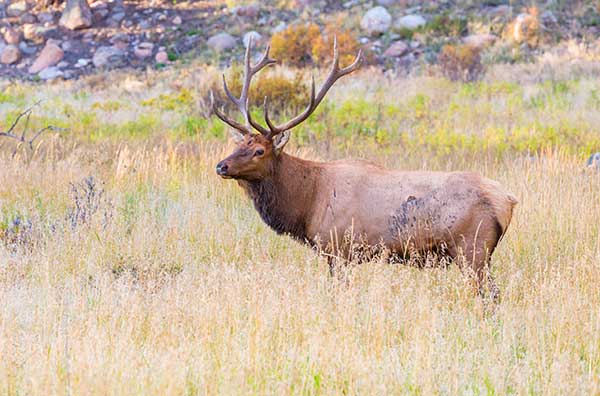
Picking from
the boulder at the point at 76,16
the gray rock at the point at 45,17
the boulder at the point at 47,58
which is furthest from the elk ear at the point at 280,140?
the gray rock at the point at 45,17

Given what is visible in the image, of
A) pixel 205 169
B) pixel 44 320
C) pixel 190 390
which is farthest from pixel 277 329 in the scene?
pixel 205 169

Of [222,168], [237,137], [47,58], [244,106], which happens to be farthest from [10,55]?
[222,168]

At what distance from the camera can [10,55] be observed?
32.3 metres

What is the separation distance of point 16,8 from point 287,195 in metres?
30.8

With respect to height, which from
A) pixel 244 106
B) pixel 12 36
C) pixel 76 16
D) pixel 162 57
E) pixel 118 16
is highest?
pixel 244 106

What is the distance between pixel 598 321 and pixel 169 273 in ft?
11.7

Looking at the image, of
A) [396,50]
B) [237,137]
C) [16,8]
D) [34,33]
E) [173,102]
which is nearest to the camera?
[237,137]

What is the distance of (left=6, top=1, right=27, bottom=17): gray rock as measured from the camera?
35219mm

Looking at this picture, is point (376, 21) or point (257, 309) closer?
point (257, 309)

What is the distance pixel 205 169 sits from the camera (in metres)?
10.9

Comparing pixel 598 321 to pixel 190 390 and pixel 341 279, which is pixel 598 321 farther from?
pixel 190 390

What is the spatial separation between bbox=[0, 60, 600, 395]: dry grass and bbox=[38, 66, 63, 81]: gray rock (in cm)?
2070

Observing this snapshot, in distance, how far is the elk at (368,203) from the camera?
682 centimetres

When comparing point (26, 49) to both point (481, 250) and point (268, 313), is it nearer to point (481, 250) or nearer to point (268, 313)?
point (481, 250)
